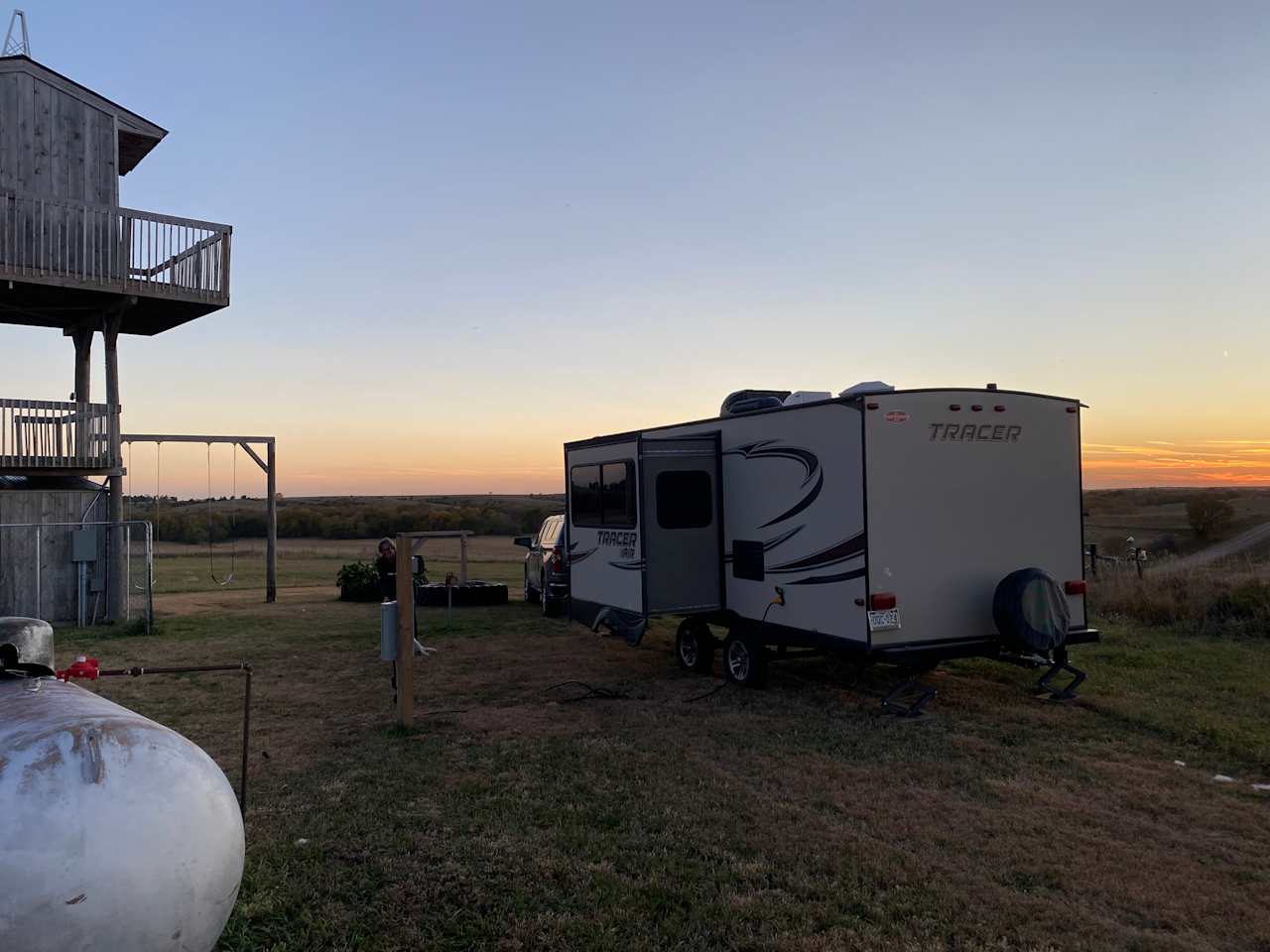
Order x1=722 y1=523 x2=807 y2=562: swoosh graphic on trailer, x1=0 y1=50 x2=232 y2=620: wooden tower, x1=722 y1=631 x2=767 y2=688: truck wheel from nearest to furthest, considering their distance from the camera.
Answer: x1=722 y1=523 x2=807 y2=562: swoosh graphic on trailer < x1=722 y1=631 x2=767 y2=688: truck wheel < x1=0 y1=50 x2=232 y2=620: wooden tower

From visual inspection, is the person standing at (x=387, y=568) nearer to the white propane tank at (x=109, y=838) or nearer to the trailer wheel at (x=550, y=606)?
the trailer wheel at (x=550, y=606)

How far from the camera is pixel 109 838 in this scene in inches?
125

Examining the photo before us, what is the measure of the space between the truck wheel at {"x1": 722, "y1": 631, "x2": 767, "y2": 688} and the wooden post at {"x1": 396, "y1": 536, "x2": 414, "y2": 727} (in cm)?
367

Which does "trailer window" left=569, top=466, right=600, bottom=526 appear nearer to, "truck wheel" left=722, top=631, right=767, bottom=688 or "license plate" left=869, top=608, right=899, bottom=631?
"truck wheel" left=722, top=631, right=767, bottom=688

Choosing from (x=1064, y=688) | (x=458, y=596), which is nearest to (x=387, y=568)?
(x=458, y=596)

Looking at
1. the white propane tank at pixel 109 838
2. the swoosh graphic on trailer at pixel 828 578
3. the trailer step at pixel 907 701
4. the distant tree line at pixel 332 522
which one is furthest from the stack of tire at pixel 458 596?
the distant tree line at pixel 332 522

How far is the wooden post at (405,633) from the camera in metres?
8.03

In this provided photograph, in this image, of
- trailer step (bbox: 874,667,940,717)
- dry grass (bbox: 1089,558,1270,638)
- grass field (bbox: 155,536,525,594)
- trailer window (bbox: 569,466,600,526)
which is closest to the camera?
trailer step (bbox: 874,667,940,717)

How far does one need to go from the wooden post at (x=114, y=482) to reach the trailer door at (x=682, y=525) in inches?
416

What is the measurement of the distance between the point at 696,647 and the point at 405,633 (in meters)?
4.10

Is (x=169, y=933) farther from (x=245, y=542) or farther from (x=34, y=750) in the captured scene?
(x=245, y=542)

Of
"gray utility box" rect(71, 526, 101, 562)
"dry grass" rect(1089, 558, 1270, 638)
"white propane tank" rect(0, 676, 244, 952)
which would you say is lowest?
"dry grass" rect(1089, 558, 1270, 638)

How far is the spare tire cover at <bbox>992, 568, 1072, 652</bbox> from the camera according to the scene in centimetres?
831

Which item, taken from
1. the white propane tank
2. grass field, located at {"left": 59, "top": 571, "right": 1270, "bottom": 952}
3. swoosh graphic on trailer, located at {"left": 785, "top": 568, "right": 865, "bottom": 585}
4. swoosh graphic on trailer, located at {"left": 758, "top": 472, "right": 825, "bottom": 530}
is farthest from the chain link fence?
the white propane tank
